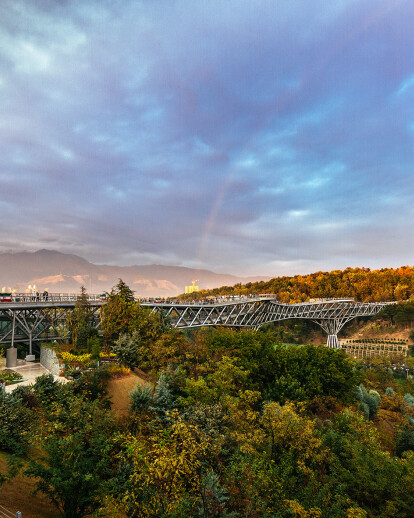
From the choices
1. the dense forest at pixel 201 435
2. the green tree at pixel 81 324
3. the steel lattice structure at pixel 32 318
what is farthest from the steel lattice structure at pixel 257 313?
the steel lattice structure at pixel 32 318

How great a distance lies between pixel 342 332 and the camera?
Result: 443ft

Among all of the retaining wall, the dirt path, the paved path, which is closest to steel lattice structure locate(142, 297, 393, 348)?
the dirt path

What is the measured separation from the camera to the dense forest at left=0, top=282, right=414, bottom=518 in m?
10.9

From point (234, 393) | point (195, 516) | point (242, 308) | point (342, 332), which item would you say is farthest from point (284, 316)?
point (195, 516)

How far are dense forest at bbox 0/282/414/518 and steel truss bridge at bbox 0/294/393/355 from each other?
6.99 metres

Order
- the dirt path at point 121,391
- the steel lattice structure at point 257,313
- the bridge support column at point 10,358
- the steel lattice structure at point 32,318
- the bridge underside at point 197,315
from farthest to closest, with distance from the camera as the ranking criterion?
the steel lattice structure at point 257,313
the bridge underside at point 197,315
the steel lattice structure at point 32,318
the bridge support column at point 10,358
the dirt path at point 121,391

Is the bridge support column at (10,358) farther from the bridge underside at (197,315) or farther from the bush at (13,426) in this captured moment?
the bush at (13,426)

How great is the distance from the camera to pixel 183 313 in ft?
182

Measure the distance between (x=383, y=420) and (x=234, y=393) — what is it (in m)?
22.1

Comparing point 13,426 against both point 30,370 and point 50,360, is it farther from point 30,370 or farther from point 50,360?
point 30,370

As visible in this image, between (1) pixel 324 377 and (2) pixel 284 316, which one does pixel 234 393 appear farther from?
(2) pixel 284 316

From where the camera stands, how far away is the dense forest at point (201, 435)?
10875mm

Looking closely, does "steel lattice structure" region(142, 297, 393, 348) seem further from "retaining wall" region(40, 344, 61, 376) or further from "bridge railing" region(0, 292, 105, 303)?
"retaining wall" region(40, 344, 61, 376)

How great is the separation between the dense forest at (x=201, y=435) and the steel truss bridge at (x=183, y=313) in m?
6.99
